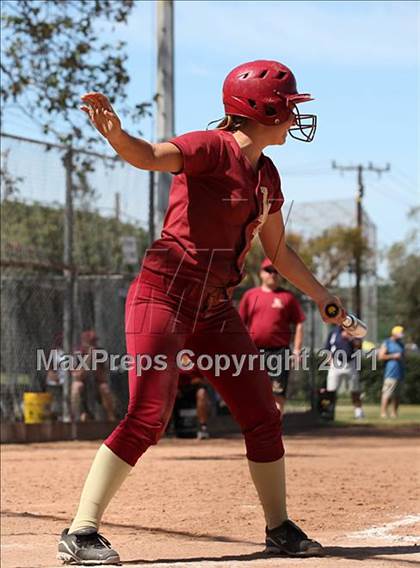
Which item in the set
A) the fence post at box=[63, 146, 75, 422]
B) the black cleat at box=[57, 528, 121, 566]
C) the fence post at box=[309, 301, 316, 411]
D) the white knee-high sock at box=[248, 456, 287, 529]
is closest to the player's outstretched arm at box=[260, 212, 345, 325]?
the white knee-high sock at box=[248, 456, 287, 529]

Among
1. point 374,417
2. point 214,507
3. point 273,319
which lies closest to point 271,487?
point 214,507

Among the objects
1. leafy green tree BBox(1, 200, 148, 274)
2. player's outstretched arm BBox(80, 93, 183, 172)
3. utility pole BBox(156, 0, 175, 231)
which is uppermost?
utility pole BBox(156, 0, 175, 231)

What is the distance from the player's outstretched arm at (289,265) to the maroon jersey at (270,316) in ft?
21.5

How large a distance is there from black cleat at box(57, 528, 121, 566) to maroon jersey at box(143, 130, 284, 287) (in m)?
1.23

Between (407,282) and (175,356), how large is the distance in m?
53.1

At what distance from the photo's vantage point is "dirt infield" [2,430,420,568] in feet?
18.8

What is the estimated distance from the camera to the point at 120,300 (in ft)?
56.0

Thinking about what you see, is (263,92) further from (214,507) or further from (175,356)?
(214,507)

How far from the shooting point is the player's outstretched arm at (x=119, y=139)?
4.83 meters

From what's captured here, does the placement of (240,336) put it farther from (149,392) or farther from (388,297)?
(388,297)

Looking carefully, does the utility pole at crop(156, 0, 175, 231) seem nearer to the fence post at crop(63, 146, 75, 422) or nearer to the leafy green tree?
the leafy green tree

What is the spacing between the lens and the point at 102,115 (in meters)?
4.84

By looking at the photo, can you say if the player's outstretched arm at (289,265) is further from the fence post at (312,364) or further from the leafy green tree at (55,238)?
the fence post at (312,364)

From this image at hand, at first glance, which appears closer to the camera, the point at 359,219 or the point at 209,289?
the point at 209,289
